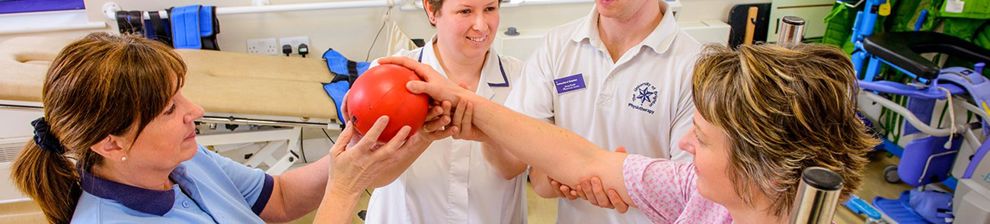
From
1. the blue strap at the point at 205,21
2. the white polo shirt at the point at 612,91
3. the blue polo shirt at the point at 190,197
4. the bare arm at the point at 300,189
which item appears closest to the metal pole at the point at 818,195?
the white polo shirt at the point at 612,91

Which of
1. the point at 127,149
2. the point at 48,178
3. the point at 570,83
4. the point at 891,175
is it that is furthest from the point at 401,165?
the point at 891,175

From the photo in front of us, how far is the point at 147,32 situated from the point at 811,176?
3.34 meters

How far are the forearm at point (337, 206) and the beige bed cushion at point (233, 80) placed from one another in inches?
56.5

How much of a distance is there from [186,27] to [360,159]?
89.0 inches

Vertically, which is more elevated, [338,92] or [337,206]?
A: [337,206]

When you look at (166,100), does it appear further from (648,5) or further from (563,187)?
(648,5)

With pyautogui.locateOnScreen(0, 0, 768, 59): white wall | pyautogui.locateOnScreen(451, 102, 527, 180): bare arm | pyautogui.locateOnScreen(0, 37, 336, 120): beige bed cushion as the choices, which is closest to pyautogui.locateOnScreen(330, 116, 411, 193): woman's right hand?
pyautogui.locateOnScreen(451, 102, 527, 180): bare arm

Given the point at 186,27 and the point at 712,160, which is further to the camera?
the point at 186,27

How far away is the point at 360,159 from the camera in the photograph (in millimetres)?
1371

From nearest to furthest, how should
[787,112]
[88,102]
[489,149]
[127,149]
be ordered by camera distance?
[787,112], [88,102], [127,149], [489,149]

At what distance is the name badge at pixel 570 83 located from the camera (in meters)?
1.58

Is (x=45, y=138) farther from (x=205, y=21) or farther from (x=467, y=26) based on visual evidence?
(x=205, y=21)

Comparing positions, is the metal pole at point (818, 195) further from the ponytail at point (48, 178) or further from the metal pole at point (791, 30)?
the ponytail at point (48, 178)

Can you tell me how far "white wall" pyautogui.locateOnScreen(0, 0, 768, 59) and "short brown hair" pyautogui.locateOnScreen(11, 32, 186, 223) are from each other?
240cm
